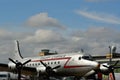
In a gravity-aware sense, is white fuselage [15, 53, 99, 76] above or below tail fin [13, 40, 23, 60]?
below

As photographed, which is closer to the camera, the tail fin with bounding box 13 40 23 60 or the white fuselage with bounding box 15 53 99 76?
the white fuselage with bounding box 15 53 99 76

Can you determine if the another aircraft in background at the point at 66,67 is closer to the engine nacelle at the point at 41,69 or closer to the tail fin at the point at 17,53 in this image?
the engine nacelle at the point at 41,69

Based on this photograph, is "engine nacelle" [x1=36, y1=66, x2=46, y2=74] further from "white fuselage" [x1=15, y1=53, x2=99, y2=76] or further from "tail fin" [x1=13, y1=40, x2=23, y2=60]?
"tail fin" [x1=13, y1=40, x2=23, y2=60]

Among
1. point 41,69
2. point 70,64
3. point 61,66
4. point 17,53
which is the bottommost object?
point 41,69

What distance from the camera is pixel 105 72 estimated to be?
49.4 metres

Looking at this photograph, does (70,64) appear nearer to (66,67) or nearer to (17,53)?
(66,67)

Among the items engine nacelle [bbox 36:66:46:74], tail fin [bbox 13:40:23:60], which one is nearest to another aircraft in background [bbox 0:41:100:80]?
engine nacelle [bbox 36:66:46:74]

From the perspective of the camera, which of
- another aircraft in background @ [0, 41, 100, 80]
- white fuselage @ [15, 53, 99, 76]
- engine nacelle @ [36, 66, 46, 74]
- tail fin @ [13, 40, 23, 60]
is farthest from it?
tail fin @ [13, 40, 23, 60]

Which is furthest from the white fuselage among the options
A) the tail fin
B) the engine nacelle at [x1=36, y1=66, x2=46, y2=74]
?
the tail fin

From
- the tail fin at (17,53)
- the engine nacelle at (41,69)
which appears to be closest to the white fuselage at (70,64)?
the engine nacelle at (41,69)

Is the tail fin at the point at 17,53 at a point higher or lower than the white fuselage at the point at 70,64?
higher

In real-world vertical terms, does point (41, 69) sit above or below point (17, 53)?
below

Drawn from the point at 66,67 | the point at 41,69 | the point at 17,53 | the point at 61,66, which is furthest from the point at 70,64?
the point at 17,53

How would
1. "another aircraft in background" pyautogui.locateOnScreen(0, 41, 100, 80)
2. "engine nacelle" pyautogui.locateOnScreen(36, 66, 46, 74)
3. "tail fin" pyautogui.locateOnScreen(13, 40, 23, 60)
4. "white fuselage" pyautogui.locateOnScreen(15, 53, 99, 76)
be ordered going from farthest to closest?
"tail fin" pyautogui.locateOnScreen(13, 40, 23, 60)
"engine nacelle" pyautogui.locateOnScreen(36, 66, 46, 74)
"another aircraft in background" pyautogui.locateOnScreen(0, 41, 100, 80)
"white fuselage" pyautogui.locateOnScreen(15, 53, 99, 76)
